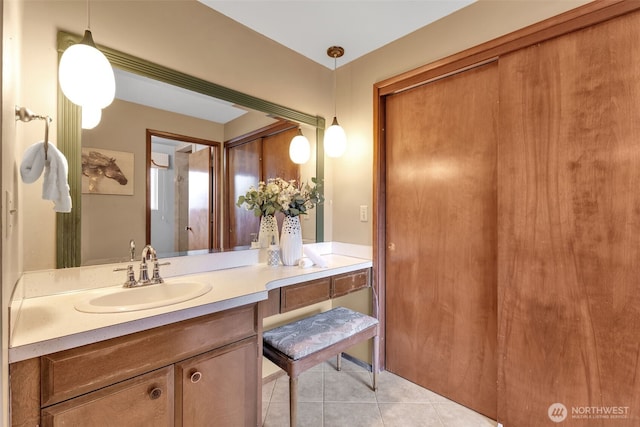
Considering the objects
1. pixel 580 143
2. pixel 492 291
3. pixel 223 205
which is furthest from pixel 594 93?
pixel 223 205

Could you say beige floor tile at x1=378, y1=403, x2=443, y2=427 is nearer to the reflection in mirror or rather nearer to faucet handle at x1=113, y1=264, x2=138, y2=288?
the reflection in mirror

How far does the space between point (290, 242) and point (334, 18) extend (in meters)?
1.39

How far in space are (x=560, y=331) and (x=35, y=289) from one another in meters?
2.31

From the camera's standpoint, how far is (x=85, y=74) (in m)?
1.09

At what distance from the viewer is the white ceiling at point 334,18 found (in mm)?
1634

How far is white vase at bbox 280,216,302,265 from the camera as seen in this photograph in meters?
1.85

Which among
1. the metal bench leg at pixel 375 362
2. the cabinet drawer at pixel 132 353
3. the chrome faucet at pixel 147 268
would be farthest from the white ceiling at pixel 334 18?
the metal bench leg at pixel 375 362

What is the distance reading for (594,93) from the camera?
1271mm

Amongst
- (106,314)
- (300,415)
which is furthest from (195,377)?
(300,415)

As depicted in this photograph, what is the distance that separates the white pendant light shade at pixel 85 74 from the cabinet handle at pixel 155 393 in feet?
3.68

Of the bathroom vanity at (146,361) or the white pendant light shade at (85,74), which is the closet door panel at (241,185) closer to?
the bathroom vanity at (146,361)

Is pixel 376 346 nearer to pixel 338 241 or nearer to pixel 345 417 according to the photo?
pixel 345 417

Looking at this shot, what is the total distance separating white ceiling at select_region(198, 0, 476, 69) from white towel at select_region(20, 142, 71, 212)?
1.23 meters
